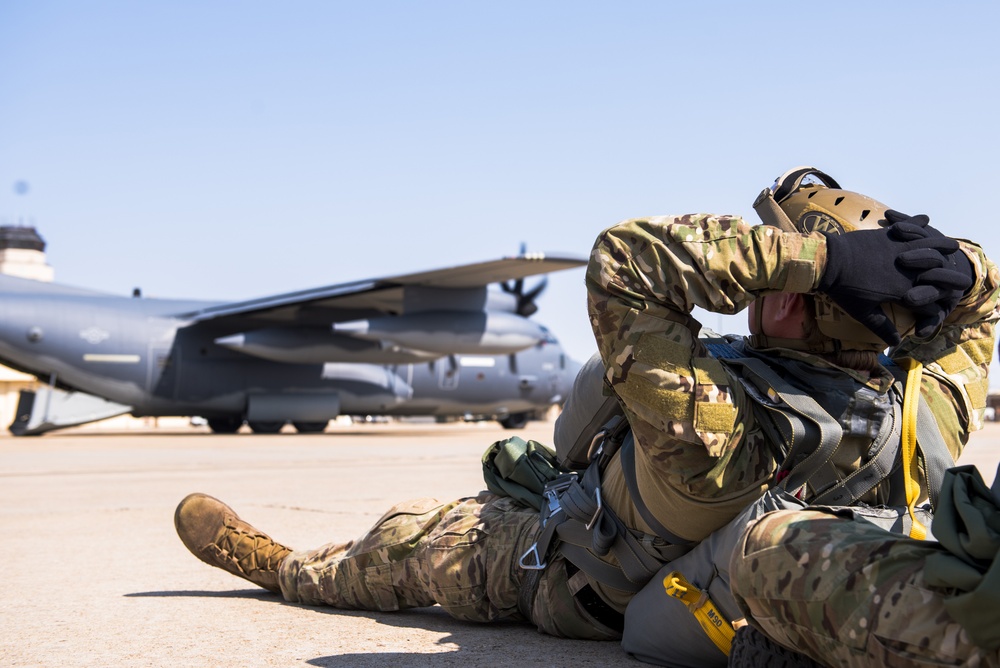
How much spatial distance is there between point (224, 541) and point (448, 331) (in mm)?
15615

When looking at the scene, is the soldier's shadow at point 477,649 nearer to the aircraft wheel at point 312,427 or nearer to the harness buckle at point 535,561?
the harness buckle at point 535,561

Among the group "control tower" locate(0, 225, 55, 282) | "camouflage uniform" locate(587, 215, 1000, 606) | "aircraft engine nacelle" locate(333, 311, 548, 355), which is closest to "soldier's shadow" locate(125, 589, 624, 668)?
"camouflage uniform" locate(587, 215, 1000, 606)

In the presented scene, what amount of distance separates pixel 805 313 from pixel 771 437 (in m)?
0.33

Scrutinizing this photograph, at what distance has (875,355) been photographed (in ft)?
7.70

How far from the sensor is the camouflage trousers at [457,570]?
2807 mm

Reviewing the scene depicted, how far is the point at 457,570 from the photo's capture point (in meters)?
2.93

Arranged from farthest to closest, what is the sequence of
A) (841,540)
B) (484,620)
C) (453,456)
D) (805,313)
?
(453,456) < (484,620) < (805,313) < (841,540)

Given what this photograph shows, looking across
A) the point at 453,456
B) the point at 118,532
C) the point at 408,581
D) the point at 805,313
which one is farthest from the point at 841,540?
the point at 453,456

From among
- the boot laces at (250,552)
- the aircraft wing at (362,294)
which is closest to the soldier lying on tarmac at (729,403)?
the boot laces at (250,552)

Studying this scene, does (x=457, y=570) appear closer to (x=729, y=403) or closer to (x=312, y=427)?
(x=729, y=403)

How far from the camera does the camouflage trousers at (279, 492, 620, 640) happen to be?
9.21 ft

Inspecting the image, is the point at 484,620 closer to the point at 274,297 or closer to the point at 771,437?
the point at 771,437

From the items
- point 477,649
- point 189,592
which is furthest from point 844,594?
point 189,592

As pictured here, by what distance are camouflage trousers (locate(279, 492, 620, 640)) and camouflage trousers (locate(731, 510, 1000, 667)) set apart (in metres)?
0.99
